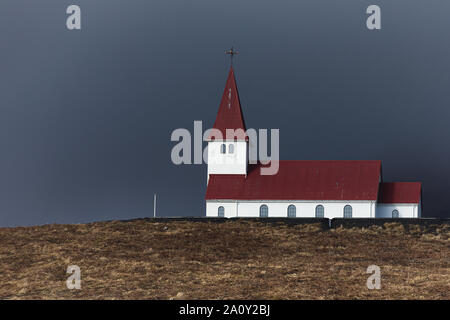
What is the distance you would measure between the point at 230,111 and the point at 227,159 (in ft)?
13.2

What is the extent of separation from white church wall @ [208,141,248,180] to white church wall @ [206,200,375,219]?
332 cm

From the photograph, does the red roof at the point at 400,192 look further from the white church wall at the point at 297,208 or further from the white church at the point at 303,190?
the white church wall at the point at 297,208

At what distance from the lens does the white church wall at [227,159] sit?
56.5 meters

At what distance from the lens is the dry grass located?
19.3 metres

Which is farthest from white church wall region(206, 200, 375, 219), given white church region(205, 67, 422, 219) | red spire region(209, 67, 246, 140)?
red spire region(209, 67, 246, 140)

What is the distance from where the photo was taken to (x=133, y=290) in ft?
64.3

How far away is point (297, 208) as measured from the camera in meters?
54.1

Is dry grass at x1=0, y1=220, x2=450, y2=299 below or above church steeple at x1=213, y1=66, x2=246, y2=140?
below

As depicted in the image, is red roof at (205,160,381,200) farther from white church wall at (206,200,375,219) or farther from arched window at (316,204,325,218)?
arched window at (316,204,325,218)

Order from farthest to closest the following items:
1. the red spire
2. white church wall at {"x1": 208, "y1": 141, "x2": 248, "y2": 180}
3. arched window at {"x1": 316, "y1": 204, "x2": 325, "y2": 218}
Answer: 1. the red spire
2. white church wall at {"x1": 208, "y1": 141, "x2": 248, "y2": 180}
3. arched window at {"x1": 316, "y1": 204, "x2": 325, "y2": 218}

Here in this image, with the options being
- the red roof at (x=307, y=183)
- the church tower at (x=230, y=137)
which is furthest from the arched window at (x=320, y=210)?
the church tower at (x=230, y=137)

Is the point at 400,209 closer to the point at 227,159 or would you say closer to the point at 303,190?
the point at 303,190
